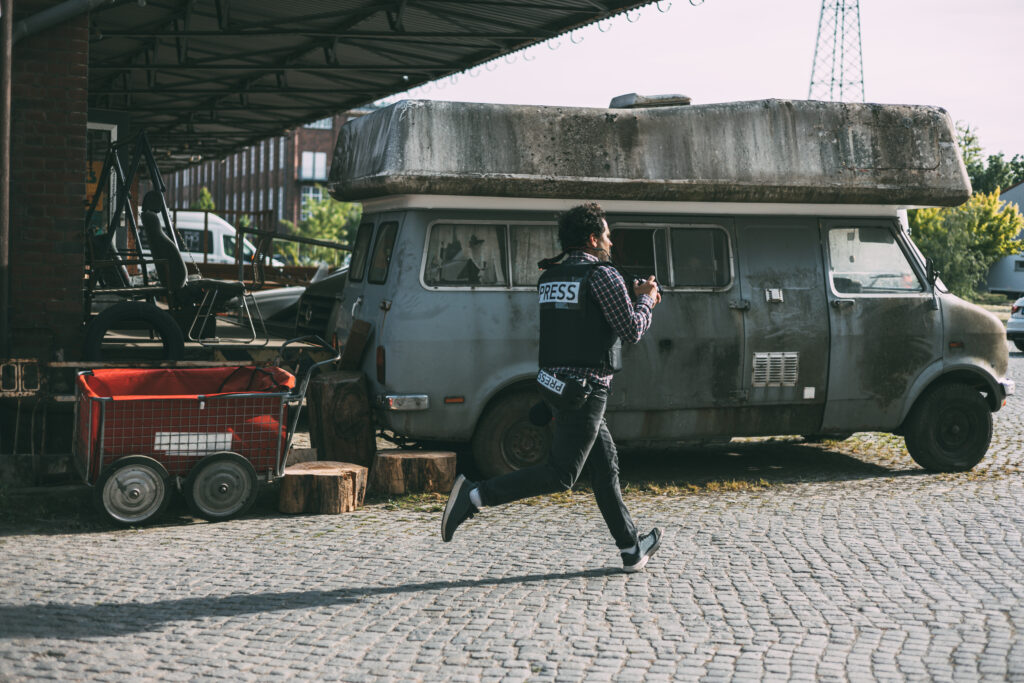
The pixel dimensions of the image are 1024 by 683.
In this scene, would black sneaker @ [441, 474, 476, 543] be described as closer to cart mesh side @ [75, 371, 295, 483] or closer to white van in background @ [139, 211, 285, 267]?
cart mesh side @ [75, 371, 295, 483]

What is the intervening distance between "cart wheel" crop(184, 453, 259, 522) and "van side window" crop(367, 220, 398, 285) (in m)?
1.95

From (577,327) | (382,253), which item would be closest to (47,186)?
(382,253)

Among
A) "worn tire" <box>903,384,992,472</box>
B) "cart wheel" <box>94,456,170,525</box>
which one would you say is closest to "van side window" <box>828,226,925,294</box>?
"worn tire" <box>903,384,992,472</box>

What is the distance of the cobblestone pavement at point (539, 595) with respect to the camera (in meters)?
5.03

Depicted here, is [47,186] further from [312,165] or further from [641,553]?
[312,165]

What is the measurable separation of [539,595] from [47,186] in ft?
19.1

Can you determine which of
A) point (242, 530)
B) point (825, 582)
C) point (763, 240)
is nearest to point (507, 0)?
point (763, 240)

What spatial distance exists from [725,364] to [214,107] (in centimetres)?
1511

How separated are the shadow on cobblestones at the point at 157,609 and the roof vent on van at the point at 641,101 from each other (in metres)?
4.27

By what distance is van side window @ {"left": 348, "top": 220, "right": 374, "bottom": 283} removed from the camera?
32.0ft

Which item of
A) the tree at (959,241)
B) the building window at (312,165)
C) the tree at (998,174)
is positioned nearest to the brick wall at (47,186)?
the tree at (959,241)

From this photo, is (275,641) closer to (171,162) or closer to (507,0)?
(507,0)

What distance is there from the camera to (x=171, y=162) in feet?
112

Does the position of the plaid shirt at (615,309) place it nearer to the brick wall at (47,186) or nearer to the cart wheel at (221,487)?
the cart wheel at (221,487)
